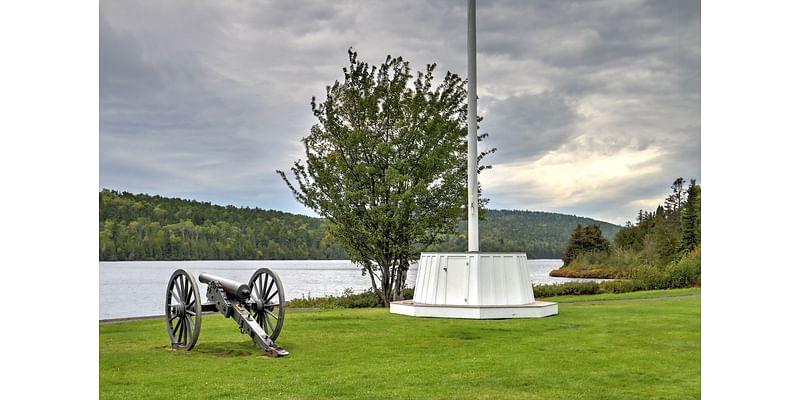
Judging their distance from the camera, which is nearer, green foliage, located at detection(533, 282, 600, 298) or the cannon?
the cannon

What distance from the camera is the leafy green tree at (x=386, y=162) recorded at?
42.1ft

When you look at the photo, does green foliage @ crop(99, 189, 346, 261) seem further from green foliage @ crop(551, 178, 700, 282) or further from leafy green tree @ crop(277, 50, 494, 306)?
green foliage @ crop(551, 178, 700, 282)

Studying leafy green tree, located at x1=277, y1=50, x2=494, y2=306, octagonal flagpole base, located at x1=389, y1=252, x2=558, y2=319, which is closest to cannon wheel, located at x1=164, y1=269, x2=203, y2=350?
octagonal flagpole base, located at x1=389, y1=252, x2=558, y2=319

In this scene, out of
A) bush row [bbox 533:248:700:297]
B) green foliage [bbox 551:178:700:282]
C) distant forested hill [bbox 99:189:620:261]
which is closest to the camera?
bush row [bbox 533:248:700:297]

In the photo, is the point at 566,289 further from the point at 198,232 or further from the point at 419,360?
the point at 419,360

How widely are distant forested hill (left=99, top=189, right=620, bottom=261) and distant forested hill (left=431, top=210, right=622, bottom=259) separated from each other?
11.0 inches

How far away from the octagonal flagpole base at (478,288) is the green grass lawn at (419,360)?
287 mm

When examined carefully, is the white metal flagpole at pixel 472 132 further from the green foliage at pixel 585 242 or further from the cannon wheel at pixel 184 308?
the green foliage at pixel 585 242

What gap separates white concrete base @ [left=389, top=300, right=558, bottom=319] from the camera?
9.57 metres

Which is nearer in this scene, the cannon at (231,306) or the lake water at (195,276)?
the cannon at (231,306)

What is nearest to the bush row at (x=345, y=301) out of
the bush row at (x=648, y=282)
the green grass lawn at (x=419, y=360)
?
the bush row at (x=648, y=282)
